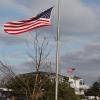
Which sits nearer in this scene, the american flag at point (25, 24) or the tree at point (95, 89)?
the american flag at point (25, 24)

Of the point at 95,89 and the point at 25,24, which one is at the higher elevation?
the point at 95,89

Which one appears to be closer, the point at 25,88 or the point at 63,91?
the point at 25,88

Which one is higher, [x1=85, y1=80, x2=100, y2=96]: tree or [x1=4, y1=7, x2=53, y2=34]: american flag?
[x1=85, y1=80, x2=100, y2=96]: tree

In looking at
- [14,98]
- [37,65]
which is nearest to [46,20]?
[37,65]

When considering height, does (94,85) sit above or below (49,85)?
above

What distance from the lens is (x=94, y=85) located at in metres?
127

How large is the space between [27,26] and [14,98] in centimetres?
3430

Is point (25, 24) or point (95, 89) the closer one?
point (25, 24)

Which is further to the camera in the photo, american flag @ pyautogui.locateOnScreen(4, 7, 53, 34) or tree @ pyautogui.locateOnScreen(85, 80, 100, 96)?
tree @ pyautogui.locateOnScreen(85, 80, 100, 96)

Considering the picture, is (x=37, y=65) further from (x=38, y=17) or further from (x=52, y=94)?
(x=52, y=94)

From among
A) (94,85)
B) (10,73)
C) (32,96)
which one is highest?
(94,85)

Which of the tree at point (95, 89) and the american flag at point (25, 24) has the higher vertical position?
the tree at point (95, 89)

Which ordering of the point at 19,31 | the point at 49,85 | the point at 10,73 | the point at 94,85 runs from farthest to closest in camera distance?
the point at 94,85 → the point at 49,85 → the point at 10,73 → the point at 19,31

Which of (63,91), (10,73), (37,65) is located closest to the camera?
(37,65)
